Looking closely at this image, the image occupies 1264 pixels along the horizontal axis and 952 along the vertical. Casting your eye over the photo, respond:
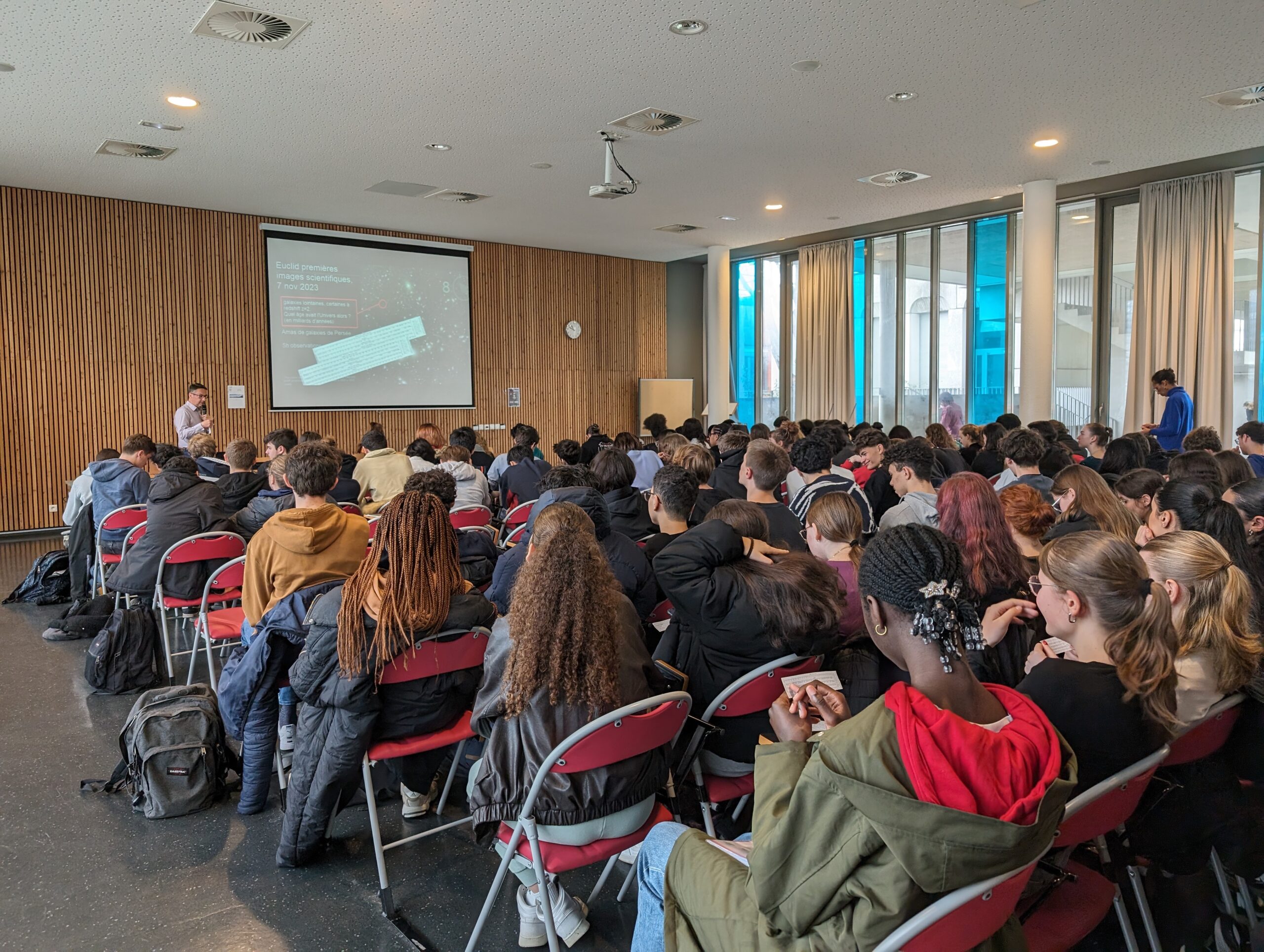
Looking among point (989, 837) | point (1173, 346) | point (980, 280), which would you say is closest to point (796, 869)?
point (989, 837)

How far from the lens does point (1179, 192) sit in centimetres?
931

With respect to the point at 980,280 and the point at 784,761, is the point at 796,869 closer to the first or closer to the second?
the point at 784,761

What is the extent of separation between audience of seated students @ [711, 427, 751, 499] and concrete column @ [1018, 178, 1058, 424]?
13.9 feet

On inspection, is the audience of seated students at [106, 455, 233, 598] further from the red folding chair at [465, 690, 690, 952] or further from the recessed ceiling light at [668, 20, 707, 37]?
the recessed ceiling light at [668, 20, 707, 37]

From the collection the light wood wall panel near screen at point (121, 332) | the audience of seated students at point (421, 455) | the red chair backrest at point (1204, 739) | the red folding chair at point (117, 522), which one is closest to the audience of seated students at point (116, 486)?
the red folding chair at point (117, 522)

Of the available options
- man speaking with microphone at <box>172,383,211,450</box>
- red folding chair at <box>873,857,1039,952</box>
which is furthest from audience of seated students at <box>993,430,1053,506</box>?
man speaking with microphone at <box>172,383,211,450</box>

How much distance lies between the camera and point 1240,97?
664cm

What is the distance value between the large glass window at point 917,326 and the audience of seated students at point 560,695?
10798 mm

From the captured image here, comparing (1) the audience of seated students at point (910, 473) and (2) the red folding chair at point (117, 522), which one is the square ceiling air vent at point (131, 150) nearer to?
(2) the red folding chair at point (117, 522)

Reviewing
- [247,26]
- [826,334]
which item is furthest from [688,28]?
[826,334]

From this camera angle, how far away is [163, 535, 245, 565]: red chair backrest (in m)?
4.62

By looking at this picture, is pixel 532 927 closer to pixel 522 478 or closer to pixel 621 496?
pixel 621 496

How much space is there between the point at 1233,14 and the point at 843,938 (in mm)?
6060

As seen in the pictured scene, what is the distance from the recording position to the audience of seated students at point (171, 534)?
4.76 m
